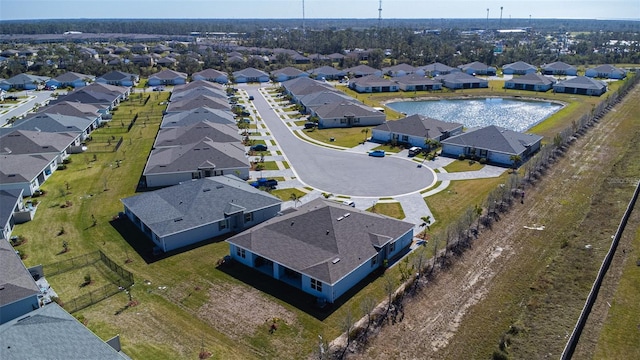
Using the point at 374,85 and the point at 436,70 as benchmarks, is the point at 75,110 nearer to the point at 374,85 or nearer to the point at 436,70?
the point at 374,85

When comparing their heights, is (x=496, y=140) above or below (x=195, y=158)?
above

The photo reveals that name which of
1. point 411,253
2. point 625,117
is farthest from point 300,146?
point 625,117

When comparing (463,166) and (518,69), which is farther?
(518,69)

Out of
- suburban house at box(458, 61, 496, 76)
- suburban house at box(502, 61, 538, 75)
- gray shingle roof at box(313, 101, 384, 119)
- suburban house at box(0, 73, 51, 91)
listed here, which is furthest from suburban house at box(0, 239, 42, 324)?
suburban house at box(502, 61, 538, 75)

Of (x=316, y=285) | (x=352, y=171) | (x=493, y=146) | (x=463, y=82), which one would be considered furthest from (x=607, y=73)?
(x=316, y=285)

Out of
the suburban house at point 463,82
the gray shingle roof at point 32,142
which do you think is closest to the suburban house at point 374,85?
the suburban house at point 463,82

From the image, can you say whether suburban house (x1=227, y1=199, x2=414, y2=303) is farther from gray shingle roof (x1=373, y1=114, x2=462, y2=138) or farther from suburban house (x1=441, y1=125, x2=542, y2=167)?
gray shingle roof (x1=373, y1=114, x2=462, y2=138)

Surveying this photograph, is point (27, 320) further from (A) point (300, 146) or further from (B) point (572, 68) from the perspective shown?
(B) point (572, 68)
